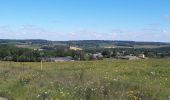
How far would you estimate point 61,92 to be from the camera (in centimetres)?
1445

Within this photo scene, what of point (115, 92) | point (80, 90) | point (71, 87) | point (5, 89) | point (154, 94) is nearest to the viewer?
point (154, 94)

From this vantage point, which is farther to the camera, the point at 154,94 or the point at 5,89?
the point at 5,89

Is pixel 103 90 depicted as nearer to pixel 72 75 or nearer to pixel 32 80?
pixel 72 75

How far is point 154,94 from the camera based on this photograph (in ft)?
40.9

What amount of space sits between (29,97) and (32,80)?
416 centimetres

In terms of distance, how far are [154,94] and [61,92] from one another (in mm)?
3606

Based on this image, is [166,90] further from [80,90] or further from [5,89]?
[5,89]

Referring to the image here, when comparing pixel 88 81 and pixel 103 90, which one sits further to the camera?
pixel 88 81

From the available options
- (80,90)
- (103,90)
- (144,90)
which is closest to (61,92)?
(80,90)

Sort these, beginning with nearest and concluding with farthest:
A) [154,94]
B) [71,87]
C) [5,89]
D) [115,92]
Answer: [154,94], [115,92], [71,87], [5,89]

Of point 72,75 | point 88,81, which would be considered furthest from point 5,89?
point 88,81

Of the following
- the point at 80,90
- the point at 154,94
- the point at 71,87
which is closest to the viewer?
the point at 154,94

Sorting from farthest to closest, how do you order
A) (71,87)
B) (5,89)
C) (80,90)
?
(5,89), (71,87), (80,90)

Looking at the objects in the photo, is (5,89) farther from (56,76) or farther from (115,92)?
(115,92)
